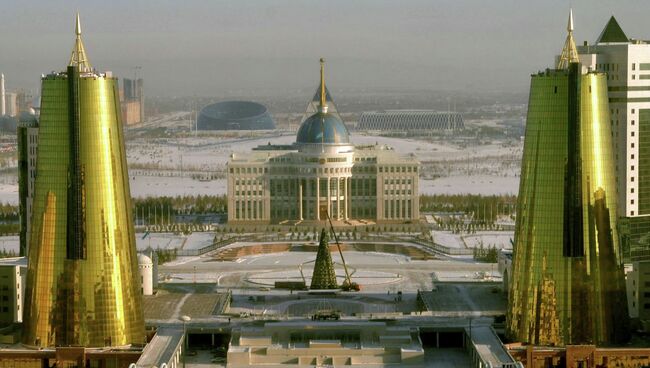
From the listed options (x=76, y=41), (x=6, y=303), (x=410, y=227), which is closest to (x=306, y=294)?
(x=6, y=303)

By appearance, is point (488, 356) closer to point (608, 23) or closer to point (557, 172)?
point (557, 172)

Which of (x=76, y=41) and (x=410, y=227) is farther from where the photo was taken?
(x=410, y=227)

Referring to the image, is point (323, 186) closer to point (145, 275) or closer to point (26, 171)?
point (26, 171)

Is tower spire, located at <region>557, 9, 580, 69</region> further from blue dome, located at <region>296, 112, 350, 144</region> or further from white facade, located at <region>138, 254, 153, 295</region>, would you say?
blue dome, located at <region>296, 112, 350, 144</region>

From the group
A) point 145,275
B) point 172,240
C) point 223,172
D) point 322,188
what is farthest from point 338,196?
point 223,172

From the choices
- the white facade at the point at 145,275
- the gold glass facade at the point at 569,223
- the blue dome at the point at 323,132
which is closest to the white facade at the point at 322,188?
the blue dome at the point at 323,132

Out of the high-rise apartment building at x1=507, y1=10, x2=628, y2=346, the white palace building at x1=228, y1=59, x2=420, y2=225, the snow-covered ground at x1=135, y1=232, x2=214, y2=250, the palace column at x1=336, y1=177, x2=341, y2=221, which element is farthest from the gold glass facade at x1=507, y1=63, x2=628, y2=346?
the palace column at x1=336, y1=177, x2=341, y2=221
